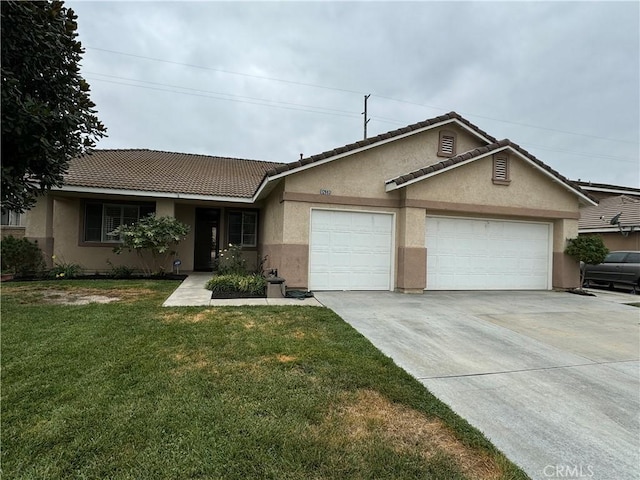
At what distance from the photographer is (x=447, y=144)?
37.6ft

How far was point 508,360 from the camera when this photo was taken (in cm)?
468

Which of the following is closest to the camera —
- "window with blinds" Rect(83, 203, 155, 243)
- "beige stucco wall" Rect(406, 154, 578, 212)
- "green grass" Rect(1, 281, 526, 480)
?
"green grass" Rect(1, 281, 526, 480)

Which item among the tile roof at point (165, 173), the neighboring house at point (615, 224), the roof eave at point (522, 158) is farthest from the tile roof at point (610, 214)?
the tile roof at point (165, 173)

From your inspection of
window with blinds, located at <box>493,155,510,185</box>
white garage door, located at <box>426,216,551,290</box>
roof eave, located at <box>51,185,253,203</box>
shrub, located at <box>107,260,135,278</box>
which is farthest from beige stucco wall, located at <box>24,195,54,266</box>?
window with blinds, located at <box>493,155,510,185</box>

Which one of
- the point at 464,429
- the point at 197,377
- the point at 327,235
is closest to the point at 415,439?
the point at 464,429

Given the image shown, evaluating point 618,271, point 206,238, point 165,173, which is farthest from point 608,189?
point 165,173

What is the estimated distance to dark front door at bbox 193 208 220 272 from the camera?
14.5m

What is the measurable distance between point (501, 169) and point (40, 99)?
11.6 metres

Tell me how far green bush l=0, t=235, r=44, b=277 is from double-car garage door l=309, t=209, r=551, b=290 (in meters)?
9.27

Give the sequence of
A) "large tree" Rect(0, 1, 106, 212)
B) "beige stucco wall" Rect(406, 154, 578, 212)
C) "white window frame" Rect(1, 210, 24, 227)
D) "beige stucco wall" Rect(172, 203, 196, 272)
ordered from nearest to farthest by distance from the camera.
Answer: "large tree" Rect(0, 1, 106, 212), "beige stucco wall" Rect(406, 154, 578, 212), "white window frame" Rect(1, 210, 24, 227), "beige stucco wall" Rect(172, 203, 196, 272)

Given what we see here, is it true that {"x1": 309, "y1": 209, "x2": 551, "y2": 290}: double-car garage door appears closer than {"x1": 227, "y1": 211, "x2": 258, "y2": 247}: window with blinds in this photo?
Yes

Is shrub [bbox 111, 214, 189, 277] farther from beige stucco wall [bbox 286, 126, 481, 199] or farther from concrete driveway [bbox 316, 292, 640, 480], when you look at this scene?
concrete driveway [bbox 316, 292, 640, 480]

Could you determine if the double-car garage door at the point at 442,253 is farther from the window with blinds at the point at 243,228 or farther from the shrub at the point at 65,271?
the shrub at the point at 65,271

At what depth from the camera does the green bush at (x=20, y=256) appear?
35.7 feet
